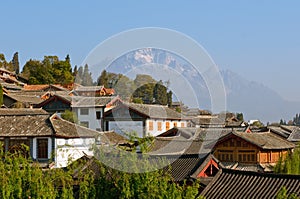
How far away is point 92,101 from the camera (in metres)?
40.3

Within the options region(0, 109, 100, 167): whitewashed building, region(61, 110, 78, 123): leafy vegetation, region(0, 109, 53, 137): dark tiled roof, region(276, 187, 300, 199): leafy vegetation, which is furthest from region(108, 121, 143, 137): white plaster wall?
region(276, 187, 300, 199): leafy vegetation

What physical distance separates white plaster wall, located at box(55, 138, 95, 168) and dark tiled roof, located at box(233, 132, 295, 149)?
921cm

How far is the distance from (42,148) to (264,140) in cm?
1354

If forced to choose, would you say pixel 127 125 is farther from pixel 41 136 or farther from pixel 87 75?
pixel 87 75

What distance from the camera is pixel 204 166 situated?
15.5 meters

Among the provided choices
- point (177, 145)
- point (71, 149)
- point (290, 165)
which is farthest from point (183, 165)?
point (177, 145)

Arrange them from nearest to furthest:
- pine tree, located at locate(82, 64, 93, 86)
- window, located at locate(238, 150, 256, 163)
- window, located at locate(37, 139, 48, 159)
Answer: pine tree, located at locate(82, 64, 93, 86)
window, located at locate(37, 139, 48, 159)
window, located at locate(238, 150, 256, 163)

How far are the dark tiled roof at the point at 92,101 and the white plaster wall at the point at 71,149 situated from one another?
37.0ft

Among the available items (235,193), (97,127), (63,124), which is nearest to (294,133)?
(97,127)

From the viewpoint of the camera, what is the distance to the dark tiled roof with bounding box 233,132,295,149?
29.9 metres

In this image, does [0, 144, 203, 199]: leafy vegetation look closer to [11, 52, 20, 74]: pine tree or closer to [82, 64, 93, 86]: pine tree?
[82, 64, 93, 86]: pine tree

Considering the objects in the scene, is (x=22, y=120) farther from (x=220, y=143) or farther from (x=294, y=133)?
(x=294, y=133)

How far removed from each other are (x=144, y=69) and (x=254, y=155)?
50.7ft

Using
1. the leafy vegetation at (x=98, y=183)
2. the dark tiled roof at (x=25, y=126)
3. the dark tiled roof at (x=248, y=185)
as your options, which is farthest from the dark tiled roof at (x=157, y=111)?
the dark tiled roof at (x=248, y=185)
